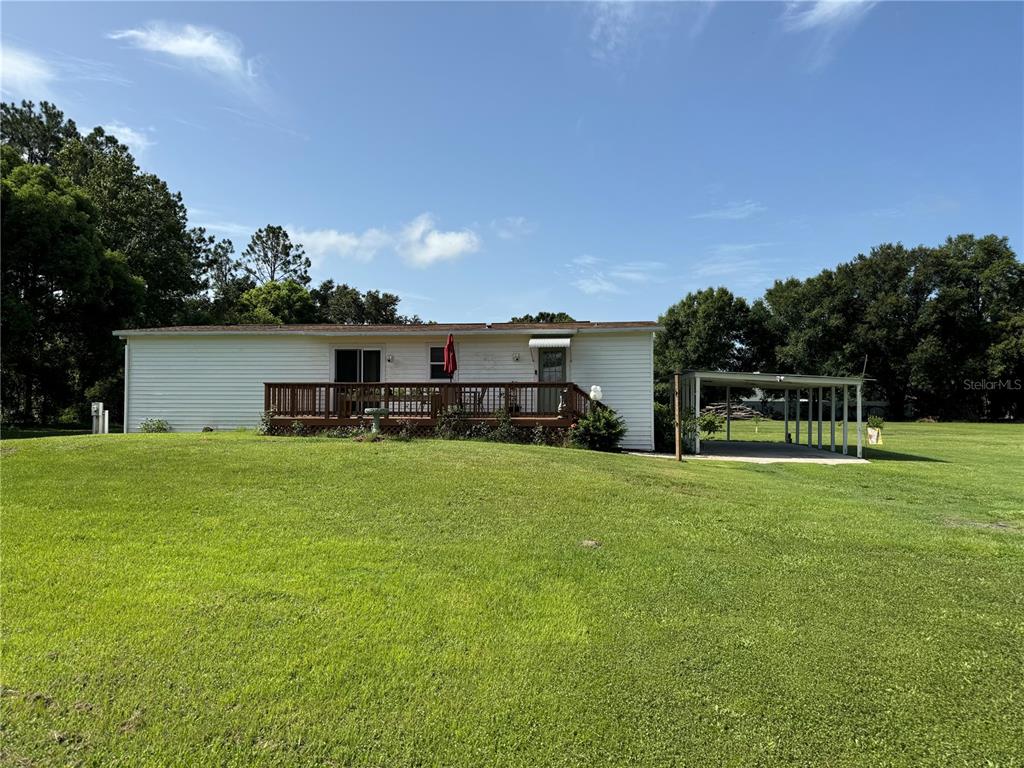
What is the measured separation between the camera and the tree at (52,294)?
20.6 m

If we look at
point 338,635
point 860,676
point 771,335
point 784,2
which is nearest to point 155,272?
point 784,2

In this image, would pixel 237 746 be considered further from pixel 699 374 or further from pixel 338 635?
pixel 699 374

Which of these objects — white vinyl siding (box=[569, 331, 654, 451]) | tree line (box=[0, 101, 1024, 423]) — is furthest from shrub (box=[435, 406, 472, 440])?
tree line (box=[0, 101, 1024, 423])

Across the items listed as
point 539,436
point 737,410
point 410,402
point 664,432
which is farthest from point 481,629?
point 737,410

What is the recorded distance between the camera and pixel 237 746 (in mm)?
2504

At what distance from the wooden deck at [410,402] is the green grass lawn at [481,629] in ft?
21.4

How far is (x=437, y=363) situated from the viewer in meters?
16.1

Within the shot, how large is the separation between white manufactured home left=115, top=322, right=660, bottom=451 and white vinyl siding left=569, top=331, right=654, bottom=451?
3 centimetres

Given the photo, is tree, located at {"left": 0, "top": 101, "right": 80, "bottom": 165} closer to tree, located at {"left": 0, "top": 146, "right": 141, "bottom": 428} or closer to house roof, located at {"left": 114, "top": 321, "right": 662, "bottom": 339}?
tree, located at {"left": 0, "top": 146, "right": 141, "bottom": 428}

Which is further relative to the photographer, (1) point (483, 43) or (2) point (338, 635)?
(1) point (483, 43)

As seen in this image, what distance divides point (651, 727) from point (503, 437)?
10542 millimetres

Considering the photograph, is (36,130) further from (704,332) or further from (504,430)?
(704,332)

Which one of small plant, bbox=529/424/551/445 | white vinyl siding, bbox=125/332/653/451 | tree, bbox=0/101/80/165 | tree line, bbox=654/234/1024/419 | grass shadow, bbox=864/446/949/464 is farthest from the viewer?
tree line, bbox=654/234/1024/419

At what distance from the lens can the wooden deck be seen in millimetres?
13492
